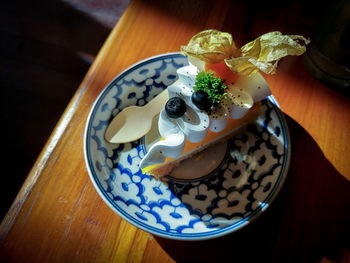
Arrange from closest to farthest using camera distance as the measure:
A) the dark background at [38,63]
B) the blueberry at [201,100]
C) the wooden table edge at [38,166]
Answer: the blueberry at [201,100], the wooden table edge at [38,166], the dark background at [38,63]

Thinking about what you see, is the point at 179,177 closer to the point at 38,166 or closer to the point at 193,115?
the point at 193,115

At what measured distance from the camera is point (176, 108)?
62 centimetres

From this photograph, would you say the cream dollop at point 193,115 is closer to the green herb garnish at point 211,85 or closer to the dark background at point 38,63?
the green herb garnish at point 211,85

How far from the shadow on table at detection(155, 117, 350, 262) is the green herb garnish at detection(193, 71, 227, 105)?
300 millimetres

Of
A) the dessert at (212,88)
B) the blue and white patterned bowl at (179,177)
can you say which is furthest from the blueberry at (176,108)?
the blue and white patterned bowl at (179,177)

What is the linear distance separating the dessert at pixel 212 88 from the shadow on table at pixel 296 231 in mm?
218

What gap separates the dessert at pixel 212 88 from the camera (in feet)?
2.06

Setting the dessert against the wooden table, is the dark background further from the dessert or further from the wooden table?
the dessert

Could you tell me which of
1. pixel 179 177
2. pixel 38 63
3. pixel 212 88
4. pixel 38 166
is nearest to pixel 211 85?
pixel 212 88

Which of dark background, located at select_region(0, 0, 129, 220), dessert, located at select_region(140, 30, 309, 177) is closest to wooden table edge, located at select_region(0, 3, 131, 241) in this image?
dessert, located at select_region(140, 30, 309, 177)

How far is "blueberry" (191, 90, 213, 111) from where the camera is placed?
0.62m

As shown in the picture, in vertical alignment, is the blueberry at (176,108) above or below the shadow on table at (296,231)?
above

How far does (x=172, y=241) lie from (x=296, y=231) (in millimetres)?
303

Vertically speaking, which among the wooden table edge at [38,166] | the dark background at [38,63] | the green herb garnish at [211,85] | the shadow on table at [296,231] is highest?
the green herb garnish at [211,85]
